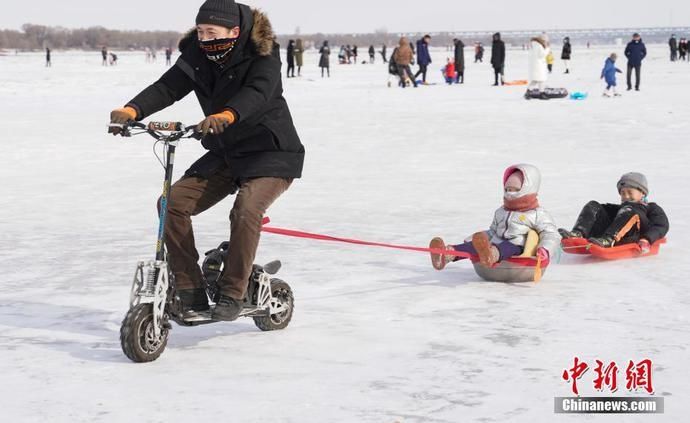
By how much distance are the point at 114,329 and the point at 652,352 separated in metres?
3.00

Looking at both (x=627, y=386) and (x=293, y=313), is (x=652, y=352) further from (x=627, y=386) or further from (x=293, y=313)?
(x=293, y=313)

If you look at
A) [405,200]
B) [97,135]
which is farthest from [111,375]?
[97,135]

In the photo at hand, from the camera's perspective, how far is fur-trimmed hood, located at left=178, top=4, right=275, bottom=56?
17.8 ft

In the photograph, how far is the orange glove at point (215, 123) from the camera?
16.2ft

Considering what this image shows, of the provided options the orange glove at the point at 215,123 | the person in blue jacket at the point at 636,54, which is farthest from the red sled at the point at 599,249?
the person in blue jacket at the point at 636,54

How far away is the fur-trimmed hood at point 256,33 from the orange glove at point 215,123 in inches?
20.7

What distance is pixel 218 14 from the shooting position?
530 centimetres

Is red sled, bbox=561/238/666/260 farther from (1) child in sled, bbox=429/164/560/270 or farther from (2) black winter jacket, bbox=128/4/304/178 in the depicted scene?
(2) black winter jacket, bbox=128/4/304/178

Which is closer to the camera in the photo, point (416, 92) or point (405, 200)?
point (405, 200)

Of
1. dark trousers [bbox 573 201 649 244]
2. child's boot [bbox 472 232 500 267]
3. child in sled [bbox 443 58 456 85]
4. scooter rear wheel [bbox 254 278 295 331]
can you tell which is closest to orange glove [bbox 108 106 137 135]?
scooter rear wheel [bbox 254 278 295 331]

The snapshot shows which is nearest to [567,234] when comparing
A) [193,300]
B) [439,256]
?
[439,256]

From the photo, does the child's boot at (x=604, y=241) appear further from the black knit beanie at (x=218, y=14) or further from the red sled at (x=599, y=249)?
the black knit beanie at (x=218, y=14)

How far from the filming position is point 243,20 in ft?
17.7

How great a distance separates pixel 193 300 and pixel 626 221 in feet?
13.9
